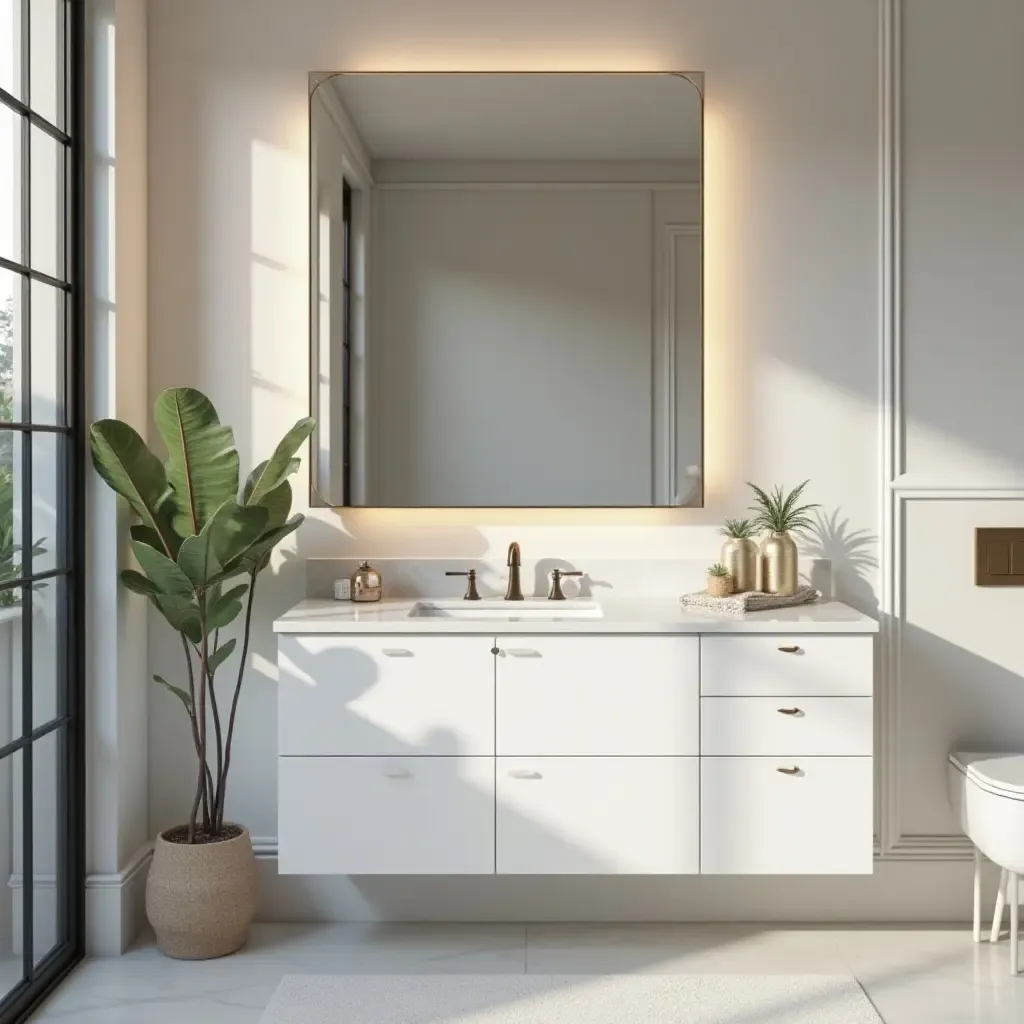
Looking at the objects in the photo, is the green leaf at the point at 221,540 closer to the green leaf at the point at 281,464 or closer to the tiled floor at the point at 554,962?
the green leaf at the point at 281,464

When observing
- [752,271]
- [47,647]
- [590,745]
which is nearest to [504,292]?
[752,271]

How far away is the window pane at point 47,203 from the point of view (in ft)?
9.00

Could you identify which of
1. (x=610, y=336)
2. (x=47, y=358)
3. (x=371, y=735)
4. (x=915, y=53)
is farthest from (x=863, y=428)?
(x=47, y=358)

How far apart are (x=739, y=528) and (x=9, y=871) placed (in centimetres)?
192

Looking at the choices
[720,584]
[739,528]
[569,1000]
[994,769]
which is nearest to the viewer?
[569,1000]

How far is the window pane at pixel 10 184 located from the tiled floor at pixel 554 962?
5.52 feet

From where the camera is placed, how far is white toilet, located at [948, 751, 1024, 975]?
9.14ft

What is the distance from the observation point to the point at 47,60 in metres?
2.82

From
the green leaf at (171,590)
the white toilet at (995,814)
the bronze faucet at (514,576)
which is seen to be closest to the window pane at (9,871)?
the green leaf at (171,590)

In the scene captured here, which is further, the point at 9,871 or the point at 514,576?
the point at 514,576

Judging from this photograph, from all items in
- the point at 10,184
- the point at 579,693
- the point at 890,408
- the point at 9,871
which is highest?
the point at 10,184

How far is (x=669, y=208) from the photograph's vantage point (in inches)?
125

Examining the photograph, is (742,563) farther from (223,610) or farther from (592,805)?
(223,610)

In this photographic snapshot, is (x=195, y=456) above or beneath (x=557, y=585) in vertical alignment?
above
